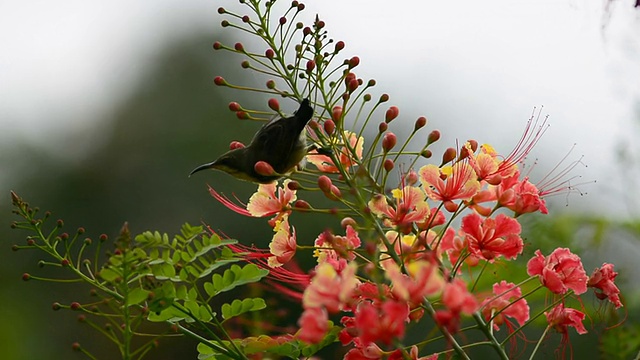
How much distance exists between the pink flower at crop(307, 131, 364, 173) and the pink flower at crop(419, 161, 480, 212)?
10cm

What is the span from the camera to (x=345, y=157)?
1.33 m

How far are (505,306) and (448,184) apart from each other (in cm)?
20

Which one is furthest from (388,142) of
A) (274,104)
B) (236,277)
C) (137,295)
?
(137,295)

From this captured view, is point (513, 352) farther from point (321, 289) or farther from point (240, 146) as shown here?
point (321, 289)

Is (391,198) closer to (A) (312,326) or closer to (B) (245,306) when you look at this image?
(B) (245,306)

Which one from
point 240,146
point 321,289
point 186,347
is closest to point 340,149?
point 240,146

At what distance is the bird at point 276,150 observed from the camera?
1.26 m

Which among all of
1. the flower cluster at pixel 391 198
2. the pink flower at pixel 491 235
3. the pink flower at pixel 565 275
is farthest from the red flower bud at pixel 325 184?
the pink flower at pixel 565 275

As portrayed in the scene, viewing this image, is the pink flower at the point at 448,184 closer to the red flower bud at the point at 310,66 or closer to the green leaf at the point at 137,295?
the red flower bud at the point at 310,66

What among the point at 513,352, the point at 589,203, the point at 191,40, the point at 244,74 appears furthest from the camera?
the point at 191,40

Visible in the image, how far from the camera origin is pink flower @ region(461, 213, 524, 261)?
1295 millimetres

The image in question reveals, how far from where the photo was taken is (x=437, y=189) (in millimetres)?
1300

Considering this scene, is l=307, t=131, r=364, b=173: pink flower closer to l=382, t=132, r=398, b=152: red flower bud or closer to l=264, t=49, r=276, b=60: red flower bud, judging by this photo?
l=382, t=132, r=398, b=152: red flower bud

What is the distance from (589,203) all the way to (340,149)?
67.9 inches
